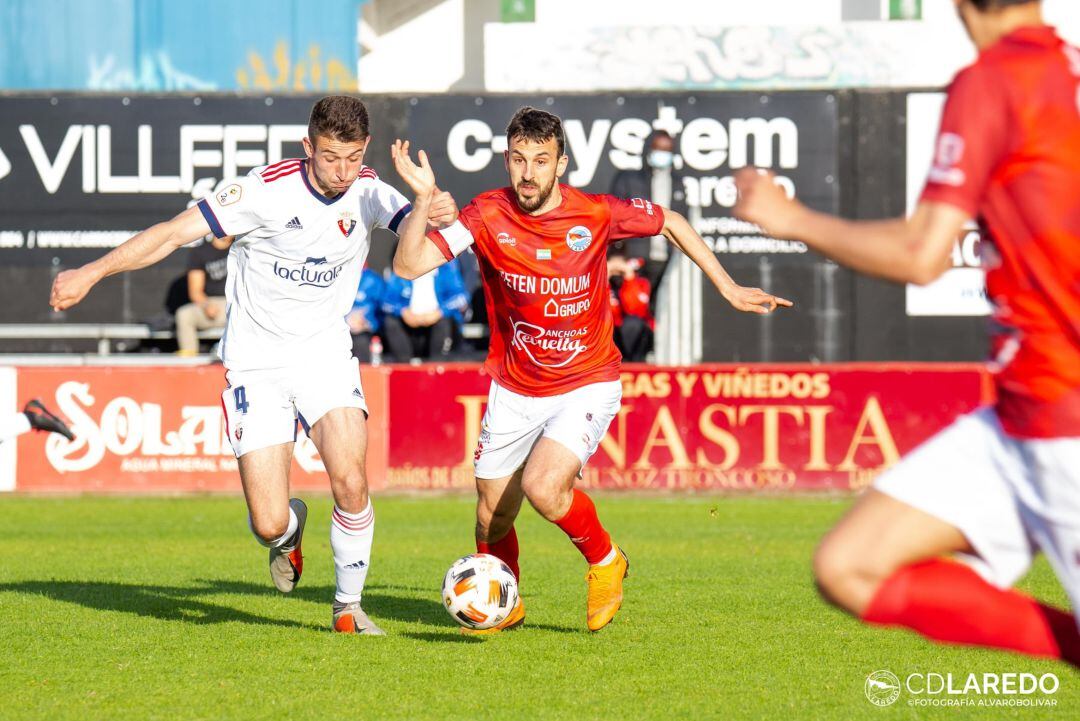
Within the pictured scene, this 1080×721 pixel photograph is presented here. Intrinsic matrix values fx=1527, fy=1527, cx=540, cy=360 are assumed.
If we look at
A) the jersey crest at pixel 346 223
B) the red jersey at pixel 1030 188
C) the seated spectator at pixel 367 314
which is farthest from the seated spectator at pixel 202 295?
the red jersey at pixel 1030 188

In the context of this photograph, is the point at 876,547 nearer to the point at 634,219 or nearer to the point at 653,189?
the point at 634,219

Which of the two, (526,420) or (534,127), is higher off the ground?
(534,127)

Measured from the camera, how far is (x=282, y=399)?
25.0 ft

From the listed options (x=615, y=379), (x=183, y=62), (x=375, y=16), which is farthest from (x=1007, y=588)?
(x=375, y=16)

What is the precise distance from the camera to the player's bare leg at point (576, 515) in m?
7.27

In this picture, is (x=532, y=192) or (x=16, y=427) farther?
(x=16, y=427)

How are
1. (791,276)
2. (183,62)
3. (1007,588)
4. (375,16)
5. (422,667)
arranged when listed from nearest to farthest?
(1007,588)
(422,667)
(791,276)
(183,62)
(375,16)

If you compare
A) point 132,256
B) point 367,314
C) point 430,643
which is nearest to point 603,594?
point 430,643

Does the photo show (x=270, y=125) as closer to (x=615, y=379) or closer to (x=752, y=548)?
(x=752, y=548)

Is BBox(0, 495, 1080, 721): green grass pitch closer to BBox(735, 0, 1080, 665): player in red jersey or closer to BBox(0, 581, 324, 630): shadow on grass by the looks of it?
BBox(0, 581, 324, 630): shadow on grass

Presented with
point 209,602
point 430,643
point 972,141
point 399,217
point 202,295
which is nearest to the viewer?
point 972,141

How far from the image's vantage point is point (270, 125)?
17031mm

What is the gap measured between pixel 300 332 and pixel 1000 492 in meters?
4.33

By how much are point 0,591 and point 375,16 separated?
17.1m
